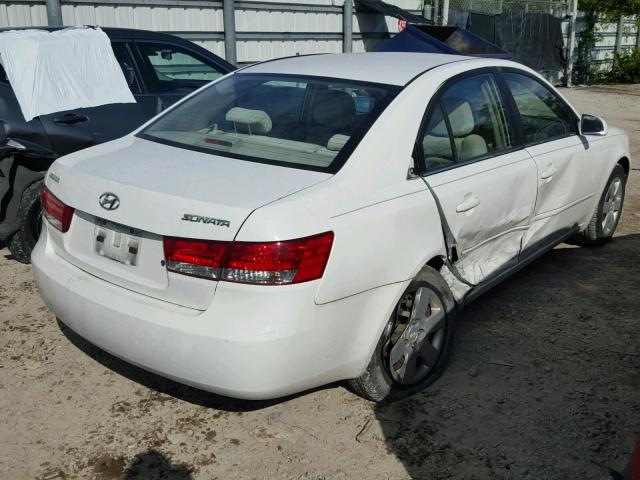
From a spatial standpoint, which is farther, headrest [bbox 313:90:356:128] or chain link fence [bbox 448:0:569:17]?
chain link fence [bbox 448:0:569:17]

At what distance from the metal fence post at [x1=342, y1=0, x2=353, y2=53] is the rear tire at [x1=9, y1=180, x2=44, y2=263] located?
9637mm

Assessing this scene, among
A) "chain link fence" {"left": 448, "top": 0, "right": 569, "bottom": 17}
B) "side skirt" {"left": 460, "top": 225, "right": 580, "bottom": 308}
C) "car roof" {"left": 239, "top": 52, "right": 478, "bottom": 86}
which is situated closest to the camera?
"car roof" {"left": 239, "top": 52, "right": 478, "bottom": 86}

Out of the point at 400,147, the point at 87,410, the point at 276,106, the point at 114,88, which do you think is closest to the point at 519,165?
the point at 400,147

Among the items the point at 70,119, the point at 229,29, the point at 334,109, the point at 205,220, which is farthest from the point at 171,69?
the point at 229,29

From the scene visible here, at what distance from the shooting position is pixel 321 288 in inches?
113

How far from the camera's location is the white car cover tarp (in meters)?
5.21

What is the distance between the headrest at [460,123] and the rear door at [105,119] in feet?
8.98

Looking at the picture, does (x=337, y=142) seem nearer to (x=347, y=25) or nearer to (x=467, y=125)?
(x=467, y=125)

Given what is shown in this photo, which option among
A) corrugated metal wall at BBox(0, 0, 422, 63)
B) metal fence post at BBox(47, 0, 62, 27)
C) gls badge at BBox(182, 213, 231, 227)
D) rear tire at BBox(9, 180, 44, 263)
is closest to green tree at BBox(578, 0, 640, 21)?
corrugated metal wall at BBox(0, 0, 422, 63)

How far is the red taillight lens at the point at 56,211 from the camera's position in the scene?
328 cm

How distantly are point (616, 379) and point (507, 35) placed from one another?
48.2ft

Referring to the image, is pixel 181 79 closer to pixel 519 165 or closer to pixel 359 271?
pixel 519 165

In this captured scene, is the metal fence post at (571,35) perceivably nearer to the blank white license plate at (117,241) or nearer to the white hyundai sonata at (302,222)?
the white hyundai sonata at (302,222)

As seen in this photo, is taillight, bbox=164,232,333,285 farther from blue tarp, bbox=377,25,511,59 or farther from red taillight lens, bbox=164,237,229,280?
blue tarp, bbox=377,25,511,59
